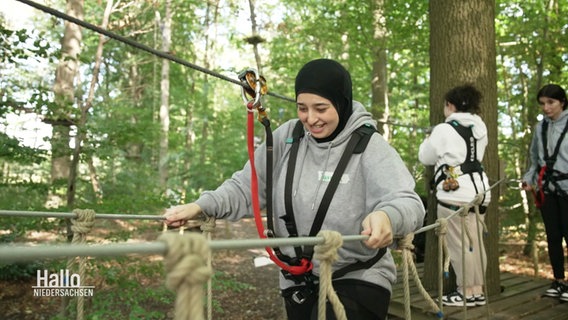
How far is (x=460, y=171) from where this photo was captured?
3.18 metres

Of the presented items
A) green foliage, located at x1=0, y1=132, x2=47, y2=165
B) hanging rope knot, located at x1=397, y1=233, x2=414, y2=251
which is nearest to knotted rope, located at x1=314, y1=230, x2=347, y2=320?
hanging rope knot, located at x1=397, y1=233, x2=414, y2=251

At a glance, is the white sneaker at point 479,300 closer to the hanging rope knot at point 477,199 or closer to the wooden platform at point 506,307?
the wooden platform at point 506,307

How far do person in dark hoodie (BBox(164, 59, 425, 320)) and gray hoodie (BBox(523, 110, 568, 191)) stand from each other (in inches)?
102

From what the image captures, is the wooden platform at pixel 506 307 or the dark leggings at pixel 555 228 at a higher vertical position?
the dark leggings at pixel 555 228

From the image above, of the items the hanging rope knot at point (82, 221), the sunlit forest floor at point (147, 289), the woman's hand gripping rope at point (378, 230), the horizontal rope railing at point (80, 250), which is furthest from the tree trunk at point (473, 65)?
the horizontal rope railing at point (80, 250)

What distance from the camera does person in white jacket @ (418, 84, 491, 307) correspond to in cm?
318

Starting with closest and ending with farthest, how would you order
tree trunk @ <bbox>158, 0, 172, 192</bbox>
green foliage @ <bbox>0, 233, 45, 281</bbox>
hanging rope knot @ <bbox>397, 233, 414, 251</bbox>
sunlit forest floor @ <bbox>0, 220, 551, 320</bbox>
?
hanging rope knot @ <bbox>397, 233, 414, 251</bbox> → sunlit forest floor @ <bbox>0, 220, 551, 320</bbox> → green foliage @ <bbox>0, 233, 45, 281</bbox> → tree trunk @ <bbox>158, 0, 172, 192</bbox>

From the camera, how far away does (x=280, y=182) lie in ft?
5.99

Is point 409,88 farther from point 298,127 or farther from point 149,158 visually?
point 298,127

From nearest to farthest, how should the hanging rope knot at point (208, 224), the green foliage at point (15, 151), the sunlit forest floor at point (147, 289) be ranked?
the hanging rope knot at point (208, 224), the green foliage at point (15, 151), the sunlit forest floor at point (147, 289)

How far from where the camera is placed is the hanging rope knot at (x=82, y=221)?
→ 5.96 ft

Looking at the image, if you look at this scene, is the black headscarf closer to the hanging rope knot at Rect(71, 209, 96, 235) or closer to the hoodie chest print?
the hoodie chest print

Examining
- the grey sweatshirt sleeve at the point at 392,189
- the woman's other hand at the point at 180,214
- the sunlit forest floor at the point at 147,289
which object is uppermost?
the grey sweatshirt sleeve at the point at 392,189

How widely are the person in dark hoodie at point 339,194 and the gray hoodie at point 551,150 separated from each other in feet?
8.49
